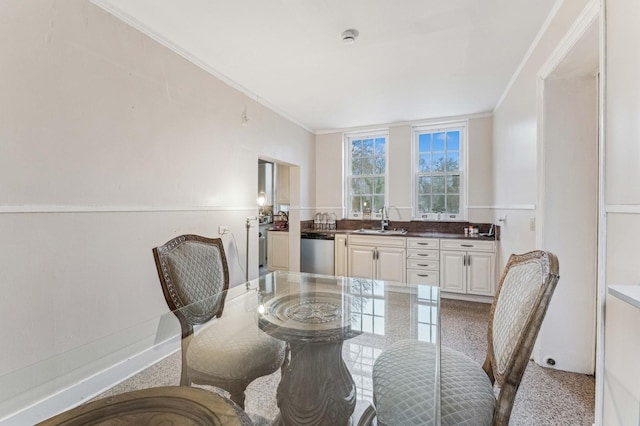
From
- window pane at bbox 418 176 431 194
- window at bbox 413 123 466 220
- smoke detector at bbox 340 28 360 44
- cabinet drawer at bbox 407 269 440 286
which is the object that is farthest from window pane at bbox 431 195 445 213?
smoke detector at bbox 340 28 360 44

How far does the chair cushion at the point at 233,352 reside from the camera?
1359mm

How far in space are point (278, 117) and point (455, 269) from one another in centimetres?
309

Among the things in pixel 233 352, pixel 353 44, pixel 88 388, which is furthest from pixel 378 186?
pixel 88 388

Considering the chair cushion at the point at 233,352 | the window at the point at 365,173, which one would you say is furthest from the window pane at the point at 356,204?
the chair cushion at the point at 233,352

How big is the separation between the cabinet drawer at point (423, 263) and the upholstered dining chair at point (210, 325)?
2.62 m

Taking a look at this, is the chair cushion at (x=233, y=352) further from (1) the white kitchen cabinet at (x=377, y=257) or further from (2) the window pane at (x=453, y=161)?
(2) the window pane at (x=453, y=161)

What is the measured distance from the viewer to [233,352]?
1.43 m

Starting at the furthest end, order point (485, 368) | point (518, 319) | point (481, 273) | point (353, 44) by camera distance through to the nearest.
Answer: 1. point (481, 273)
2. point (353, 44)
3. point (485, 368)
4. point (518, 319)

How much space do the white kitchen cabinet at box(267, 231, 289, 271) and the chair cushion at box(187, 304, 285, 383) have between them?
115 inches

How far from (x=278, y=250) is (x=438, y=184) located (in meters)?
2.75

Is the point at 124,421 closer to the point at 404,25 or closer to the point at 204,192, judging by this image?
the point at 204,192

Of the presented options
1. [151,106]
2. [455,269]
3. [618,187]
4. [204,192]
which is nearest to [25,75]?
[151,106]

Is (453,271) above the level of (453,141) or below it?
below

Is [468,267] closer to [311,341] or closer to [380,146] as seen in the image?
[380,146]
